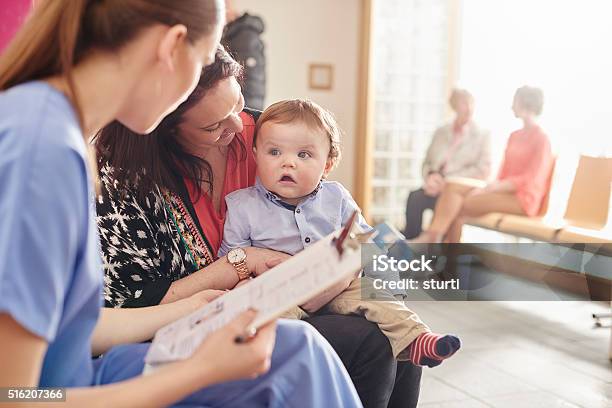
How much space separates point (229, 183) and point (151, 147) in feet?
0.85

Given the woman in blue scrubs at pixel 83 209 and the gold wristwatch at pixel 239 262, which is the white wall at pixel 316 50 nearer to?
the gold wristwatch at pixel 239 262

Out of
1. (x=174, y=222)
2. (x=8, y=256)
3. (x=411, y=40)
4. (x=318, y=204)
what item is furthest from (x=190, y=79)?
(x=411, y=40)

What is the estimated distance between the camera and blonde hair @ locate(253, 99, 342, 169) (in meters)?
1.69

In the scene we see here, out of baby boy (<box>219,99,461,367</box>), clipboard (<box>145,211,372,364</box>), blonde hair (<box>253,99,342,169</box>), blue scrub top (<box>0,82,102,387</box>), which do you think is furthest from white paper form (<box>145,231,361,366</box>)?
blonde hair (<box>253,99,342,169</box>)

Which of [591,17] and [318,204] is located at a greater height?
[591,17]

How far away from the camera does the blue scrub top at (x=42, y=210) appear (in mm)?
744

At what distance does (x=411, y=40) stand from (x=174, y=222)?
5218 mm

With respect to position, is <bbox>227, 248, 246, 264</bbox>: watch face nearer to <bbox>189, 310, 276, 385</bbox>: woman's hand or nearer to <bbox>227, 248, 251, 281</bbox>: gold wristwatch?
<bbox>227, 248, 251, 281</bbox>: gold wristwatch

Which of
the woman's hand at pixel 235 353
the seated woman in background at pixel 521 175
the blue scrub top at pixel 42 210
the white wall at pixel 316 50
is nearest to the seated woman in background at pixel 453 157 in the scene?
the seated woman in background at pixel 521 175

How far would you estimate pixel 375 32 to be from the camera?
6234mm

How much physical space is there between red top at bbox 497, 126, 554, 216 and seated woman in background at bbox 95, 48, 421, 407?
3.02 m

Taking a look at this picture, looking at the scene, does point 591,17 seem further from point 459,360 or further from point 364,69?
point 459,360

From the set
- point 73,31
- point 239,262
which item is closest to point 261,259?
point 239,262

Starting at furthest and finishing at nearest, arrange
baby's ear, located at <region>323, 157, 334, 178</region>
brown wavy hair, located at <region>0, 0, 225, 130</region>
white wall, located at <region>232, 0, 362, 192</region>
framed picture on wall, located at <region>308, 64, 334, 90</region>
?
1. framed picture on wall, located at <region>308, 64, 334, 90</region>
2. white wall, located at <region>232, 0, 362, 192</region>
3. baby's ear, located at <region>323, 157, 334, 178</region>
4. brown wavy hair, located at <region>0, 0, 225, 130</region>
